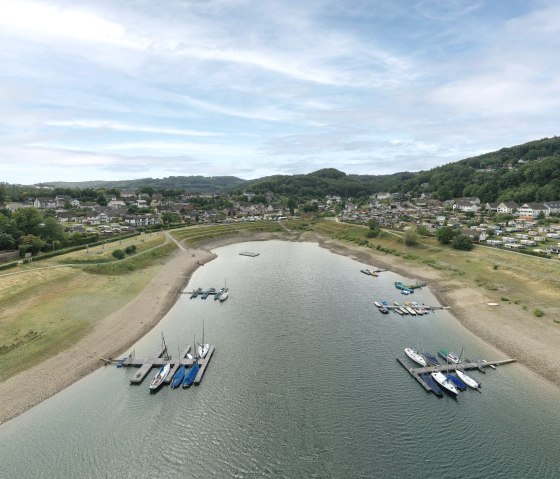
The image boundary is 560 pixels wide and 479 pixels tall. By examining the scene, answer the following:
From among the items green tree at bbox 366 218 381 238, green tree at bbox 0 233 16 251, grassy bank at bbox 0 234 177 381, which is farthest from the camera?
green tree at bbox 366 218 381 238

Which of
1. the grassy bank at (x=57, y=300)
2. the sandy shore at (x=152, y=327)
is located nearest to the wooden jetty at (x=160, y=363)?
the sandy shore at (x=152, y=327)

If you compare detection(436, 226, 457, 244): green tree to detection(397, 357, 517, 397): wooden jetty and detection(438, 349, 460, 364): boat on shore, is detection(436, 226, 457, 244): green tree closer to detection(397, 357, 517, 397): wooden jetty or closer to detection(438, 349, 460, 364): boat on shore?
detection(397, 357, 517, 397): wooden jetty

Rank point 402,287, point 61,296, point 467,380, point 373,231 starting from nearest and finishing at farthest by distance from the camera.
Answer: point 467,380
point 61,296
point 402,287
point 373,231

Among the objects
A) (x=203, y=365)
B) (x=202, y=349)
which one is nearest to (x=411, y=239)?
(x=202, y=349)

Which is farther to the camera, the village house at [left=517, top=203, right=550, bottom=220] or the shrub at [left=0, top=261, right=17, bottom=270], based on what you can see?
the village house at [left=517, top=203, right=550, bottom=220]

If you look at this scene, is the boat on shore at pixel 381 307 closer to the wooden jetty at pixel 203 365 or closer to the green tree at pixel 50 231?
the wooden jetty at pixel 203 365

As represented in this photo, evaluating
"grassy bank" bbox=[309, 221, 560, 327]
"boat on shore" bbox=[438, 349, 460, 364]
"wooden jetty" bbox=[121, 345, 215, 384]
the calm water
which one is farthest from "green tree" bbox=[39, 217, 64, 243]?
"grassy bank" bbox=[309, 221, 560, 327]

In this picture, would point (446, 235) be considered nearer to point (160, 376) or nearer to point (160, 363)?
point (160, 363)
